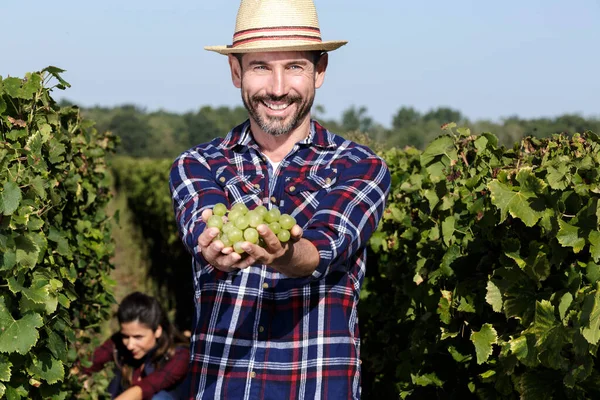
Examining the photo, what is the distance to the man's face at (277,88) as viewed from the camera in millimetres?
3340

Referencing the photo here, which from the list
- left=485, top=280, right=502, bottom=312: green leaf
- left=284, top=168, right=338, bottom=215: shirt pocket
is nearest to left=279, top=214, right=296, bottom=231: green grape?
left=284, top=168, right=338, bottom=215: shirt pocket

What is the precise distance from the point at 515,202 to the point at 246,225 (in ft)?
4.44

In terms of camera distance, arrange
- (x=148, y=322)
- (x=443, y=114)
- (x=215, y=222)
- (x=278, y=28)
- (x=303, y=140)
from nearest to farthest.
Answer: (x=215, y=222) → (x=278, y=28) → (x=303, y=140) → (x=148, y=322) → (x=443, y=114)

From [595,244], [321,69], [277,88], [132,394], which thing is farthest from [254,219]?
[132,394]

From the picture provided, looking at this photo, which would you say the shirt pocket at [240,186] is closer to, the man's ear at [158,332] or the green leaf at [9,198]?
the green leaf at [9,198]

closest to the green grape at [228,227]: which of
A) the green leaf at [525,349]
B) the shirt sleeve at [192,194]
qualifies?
the shirt sleeve at [192,194]

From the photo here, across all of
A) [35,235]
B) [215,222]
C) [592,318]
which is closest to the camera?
[215,222]

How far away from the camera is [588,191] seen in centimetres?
339

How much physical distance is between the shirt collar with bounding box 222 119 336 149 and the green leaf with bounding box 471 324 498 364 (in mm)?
1019

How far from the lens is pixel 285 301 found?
3.27 m

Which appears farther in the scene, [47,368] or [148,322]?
[148,322]

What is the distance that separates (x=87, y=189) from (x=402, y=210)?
83.5 inches

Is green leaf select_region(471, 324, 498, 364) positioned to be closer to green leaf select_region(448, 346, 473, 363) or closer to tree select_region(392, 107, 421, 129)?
green leaf select_region(448, 346, 473, 363)

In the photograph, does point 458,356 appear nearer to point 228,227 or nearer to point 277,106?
point 277,106
